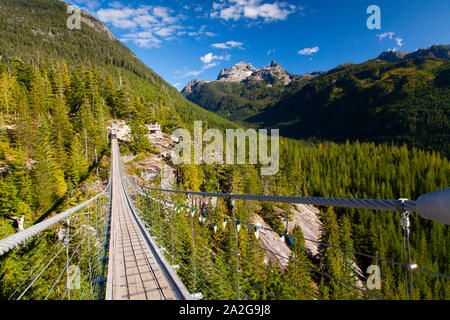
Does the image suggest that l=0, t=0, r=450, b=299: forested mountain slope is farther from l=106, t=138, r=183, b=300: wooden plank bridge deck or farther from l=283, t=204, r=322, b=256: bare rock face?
l=283, t=204, r=322, b=256: bare rock face

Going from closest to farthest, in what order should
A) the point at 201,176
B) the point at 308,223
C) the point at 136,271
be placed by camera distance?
the point at 136,271
the point at 201,176
the point at 308,223

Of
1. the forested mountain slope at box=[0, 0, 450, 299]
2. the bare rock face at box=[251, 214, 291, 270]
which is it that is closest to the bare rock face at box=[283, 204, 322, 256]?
the forested mountain slope at box=[0, 0, 450, 299]

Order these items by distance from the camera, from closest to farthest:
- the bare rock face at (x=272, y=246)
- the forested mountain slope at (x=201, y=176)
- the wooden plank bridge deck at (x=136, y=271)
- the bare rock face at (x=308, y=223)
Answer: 1. the wooden plank bridge deck at (x=136, y=271)
2. the forested mountain slope at (x=201, y=176)
3. the bare rock face at (x=272, y=246)
4. the bare rock face at (x=308, y=223)

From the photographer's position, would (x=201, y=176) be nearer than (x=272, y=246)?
No

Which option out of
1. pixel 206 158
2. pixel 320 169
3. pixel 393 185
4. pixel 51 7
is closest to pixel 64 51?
pixel 51 7

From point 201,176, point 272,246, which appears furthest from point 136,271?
point 201,176

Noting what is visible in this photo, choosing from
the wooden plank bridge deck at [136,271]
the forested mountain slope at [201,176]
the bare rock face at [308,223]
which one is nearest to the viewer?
the wooden plank bridge deck at [136,271]

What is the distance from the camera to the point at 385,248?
37438 mm

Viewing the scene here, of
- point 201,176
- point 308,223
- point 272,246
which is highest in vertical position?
Answer: point 201,176

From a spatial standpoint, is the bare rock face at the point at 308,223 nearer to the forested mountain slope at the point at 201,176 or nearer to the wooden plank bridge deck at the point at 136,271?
the forested mountain slope at the point at 201,176

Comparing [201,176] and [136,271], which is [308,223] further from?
[136,271]

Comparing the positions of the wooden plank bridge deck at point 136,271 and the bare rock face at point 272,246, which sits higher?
the wooden plank bridge deck at point 136,271

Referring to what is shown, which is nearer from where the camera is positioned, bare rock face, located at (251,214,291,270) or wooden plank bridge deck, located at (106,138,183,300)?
wooden plank bridge deck, located at (106,138,183,300)

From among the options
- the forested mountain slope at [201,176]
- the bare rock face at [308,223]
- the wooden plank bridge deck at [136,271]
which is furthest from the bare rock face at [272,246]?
the wooden plank bridge deck at [136,271]
